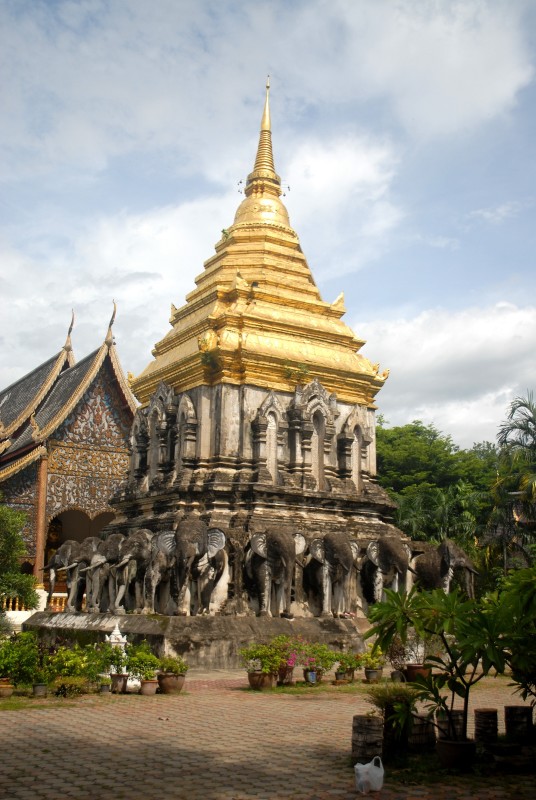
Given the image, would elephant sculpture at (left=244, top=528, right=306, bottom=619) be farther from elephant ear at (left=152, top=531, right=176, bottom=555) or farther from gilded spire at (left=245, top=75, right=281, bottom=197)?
gilded spire at (left=245, top=75, right=281, bottom=197)

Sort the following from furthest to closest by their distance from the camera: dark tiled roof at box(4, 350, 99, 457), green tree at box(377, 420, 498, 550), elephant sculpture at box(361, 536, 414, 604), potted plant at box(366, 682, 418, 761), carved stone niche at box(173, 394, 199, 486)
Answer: green tree at box(377, 420, 498, 550)
dark tiled roof at box(4, 350, 99, 457)
carved stone niche at box(173, 394, 199, 486)
elephant sculpture at box(361, 536, 414, 604)
potted plant at box(366, 682, 418, 761)

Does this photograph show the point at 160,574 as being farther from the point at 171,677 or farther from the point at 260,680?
the point at 171,677

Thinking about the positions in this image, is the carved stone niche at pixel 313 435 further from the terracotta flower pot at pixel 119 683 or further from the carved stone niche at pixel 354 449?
the terracotta flower pot at pixel 119 683

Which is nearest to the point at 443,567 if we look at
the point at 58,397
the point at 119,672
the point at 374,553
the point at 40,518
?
the point at 374,553

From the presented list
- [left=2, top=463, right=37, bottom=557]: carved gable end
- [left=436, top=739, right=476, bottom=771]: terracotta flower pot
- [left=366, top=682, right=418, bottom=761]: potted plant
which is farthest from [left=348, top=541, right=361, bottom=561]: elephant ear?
[left=2, top=463, right=37, bottom=557]: carved gable end

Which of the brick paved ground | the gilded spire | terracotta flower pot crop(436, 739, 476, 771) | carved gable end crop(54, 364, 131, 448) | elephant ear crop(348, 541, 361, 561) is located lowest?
the brick paved ground

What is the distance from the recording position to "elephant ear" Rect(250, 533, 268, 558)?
52.2 ft

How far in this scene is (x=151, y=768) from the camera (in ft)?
22.6

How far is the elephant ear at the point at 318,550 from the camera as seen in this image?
16.8 m

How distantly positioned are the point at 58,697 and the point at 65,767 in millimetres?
4303

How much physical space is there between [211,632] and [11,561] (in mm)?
9003

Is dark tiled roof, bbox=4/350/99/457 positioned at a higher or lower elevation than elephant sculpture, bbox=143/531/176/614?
higher

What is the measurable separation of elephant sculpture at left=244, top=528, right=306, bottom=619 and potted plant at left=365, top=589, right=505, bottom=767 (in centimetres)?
863

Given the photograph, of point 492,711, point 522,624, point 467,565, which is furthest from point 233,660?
point 522,624
